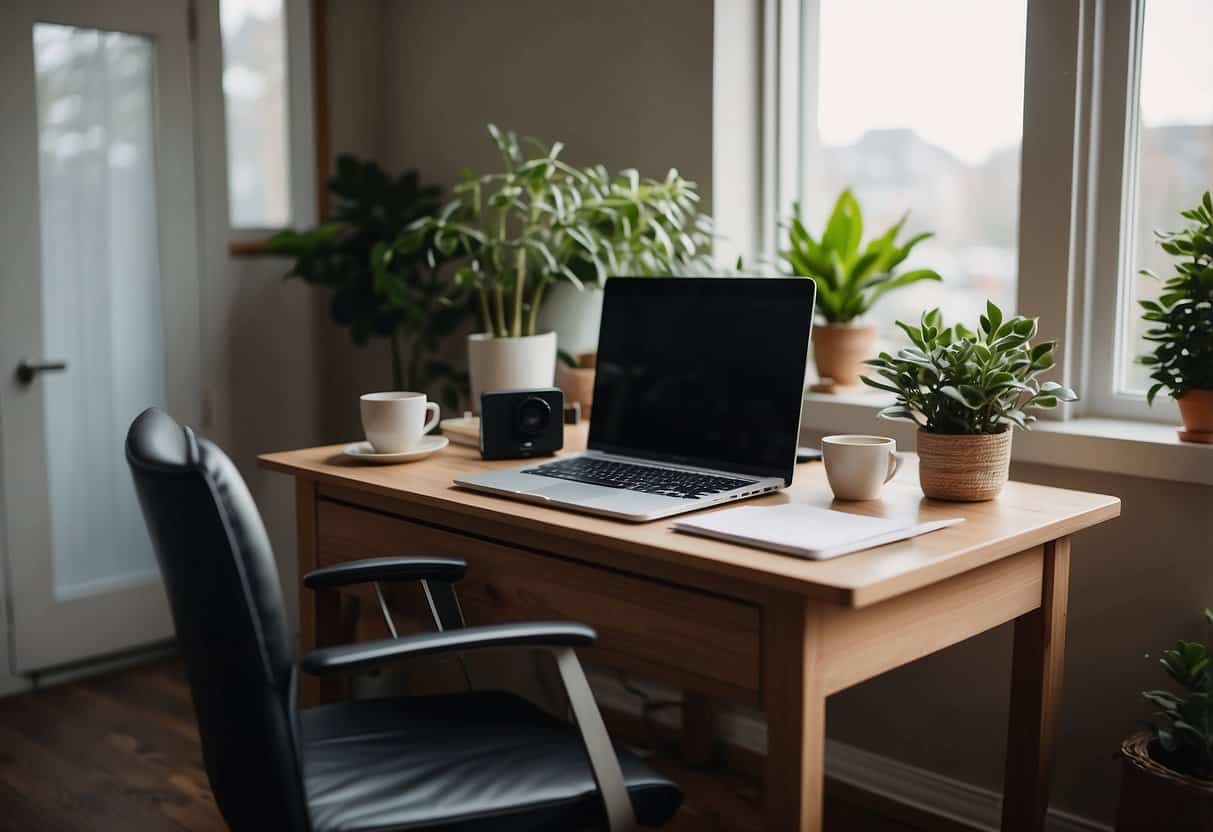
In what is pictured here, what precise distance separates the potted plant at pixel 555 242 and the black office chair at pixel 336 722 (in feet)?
2.43

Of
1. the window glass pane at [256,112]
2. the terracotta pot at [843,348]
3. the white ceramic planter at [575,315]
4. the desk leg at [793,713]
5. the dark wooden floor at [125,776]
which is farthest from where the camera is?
the window glass pane at [256,112]

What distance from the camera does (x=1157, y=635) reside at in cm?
204

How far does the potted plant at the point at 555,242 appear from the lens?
7.82ft

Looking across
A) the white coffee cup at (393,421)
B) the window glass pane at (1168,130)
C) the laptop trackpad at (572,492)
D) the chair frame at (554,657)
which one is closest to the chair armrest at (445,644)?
the chair frame at (554,657)

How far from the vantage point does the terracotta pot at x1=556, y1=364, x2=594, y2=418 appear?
250 cm

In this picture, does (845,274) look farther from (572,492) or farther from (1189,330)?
(572,492)

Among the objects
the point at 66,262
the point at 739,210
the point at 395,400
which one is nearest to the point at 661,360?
the point at 395,400

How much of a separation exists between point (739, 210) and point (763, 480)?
3.24 ft

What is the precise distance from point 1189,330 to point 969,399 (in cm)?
45

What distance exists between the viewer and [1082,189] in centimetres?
212

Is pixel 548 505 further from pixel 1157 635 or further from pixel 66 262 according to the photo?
pixel 66 262

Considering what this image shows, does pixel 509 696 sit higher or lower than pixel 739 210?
lower

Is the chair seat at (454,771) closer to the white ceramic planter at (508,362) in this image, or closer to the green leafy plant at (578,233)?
the white ceramic planter at (508,362)

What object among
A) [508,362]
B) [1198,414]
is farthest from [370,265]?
[1198,414]
